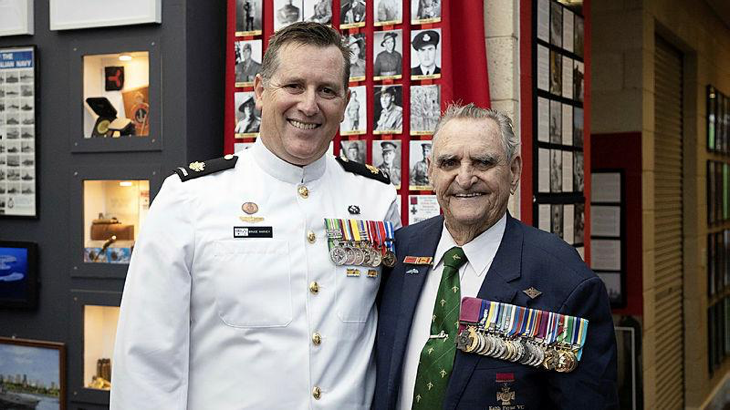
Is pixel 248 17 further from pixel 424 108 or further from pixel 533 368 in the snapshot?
pixel 533 368

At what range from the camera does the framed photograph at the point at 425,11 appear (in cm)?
332

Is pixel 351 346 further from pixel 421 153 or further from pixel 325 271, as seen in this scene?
pixel 421 153

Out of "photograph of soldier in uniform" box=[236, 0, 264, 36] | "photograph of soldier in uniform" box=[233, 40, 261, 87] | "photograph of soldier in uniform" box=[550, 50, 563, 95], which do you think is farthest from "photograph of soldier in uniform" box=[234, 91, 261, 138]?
"photograph of soldier in uniform" box=[550, 50, 563, 95]

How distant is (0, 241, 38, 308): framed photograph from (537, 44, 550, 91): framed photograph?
7.88 ft

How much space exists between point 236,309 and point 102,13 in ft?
6.93

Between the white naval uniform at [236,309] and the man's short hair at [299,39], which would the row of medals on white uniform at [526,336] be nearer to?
the white naval uniform at [236,309]


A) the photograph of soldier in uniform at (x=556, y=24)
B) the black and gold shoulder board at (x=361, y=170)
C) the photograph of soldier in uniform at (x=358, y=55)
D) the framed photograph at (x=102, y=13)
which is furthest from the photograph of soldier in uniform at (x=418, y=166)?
the framed photograph at (x=102, y=13)

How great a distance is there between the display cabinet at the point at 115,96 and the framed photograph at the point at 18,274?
1.82ft

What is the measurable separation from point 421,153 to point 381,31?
0.54 m

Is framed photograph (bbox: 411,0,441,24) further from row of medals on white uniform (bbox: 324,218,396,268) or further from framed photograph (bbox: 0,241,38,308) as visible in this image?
framed photograph (bbox: 0,241,38,308)

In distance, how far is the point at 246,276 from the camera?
6.68 feet

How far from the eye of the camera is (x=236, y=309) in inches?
79.5

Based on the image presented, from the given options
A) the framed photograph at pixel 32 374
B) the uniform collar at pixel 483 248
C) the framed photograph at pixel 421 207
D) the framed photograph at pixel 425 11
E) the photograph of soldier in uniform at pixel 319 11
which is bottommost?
the framed photograph at pixel 32 374

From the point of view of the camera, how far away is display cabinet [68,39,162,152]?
11.8ft
